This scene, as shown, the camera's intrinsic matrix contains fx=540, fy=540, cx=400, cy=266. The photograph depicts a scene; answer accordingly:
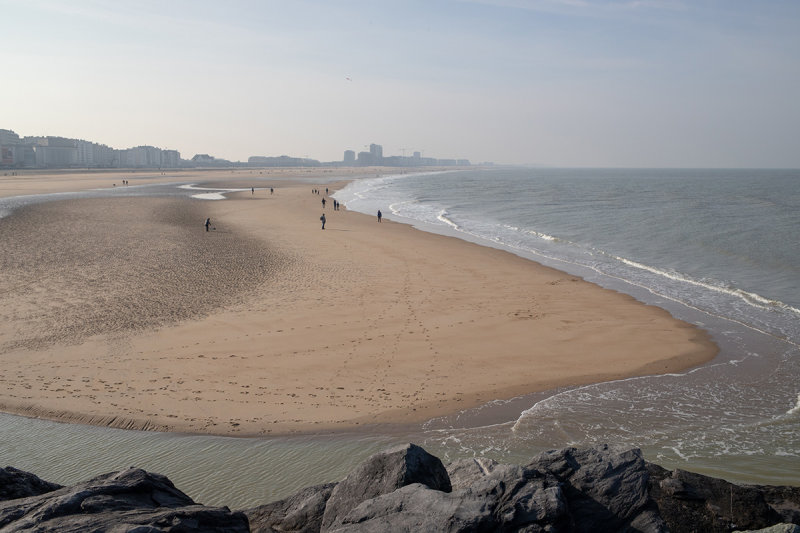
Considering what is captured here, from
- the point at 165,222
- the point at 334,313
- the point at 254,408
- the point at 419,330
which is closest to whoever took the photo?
the point at 254,408

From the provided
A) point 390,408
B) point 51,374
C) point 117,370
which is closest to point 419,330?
point 390,408

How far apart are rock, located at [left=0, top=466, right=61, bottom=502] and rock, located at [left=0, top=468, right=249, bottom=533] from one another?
63 centimetres

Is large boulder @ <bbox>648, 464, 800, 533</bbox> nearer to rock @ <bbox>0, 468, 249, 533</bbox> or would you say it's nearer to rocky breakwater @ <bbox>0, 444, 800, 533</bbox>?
rocky breakwater @ <bbox>0, 444, 800, 533</bbox>

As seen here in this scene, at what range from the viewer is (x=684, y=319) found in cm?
1748

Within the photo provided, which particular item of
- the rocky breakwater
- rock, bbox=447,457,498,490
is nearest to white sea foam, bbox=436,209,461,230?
rock, bbox=447,457,498,490

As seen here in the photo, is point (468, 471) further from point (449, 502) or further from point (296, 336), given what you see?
point (296, 336)

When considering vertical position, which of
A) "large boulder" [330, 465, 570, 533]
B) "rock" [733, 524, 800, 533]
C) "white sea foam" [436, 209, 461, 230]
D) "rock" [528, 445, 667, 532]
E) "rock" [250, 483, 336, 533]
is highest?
"white sea foam" [436, 209, 461, 230]

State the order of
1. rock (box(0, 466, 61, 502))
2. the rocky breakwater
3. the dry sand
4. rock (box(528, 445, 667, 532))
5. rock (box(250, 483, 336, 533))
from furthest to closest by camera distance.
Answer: the dry sand → rock (box(250, 483, 336, 533)) → rock (box(0, 466, 61, 502)) → rock (box(528, 445, 667, 532)) → the rocky breakwater

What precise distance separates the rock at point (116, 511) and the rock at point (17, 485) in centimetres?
63

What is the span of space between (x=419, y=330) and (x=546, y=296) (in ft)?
20.8

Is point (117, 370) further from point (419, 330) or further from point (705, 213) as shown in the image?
point (705, 213)

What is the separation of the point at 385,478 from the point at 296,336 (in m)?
→ 9.10

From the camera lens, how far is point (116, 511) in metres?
5.67

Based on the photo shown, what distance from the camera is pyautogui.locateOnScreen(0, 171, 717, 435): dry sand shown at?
37.1ft
